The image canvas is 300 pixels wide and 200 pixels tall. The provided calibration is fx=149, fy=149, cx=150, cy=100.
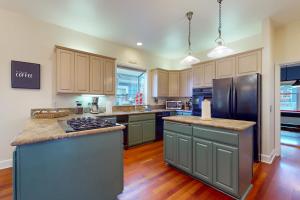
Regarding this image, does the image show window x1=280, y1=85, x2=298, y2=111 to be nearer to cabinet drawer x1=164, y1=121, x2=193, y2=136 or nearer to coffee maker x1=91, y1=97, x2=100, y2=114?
cabinet drawer x1=164, y1=121, x2=193, y2=136

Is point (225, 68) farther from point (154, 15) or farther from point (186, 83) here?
point (154, 15)

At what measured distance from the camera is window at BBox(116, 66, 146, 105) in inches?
181

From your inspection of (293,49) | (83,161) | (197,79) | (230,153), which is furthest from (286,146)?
(83,161)

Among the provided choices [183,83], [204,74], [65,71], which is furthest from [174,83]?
[65,71]

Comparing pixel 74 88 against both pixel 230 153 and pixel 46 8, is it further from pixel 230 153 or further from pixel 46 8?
pixel 230 153

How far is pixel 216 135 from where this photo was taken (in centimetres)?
203

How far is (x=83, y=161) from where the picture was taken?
1.55 meters

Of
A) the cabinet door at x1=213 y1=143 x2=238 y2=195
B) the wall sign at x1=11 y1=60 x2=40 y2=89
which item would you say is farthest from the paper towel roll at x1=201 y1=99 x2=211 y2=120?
the wall sign at x1=11 y1=60 x2=40 y2=89

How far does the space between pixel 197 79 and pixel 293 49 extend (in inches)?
83.0

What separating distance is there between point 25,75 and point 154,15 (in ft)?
9.14

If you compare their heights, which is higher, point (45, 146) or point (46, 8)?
point (46, 8)

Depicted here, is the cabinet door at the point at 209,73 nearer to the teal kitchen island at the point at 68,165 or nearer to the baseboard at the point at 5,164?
the teal kitchen island at the point at 68,165

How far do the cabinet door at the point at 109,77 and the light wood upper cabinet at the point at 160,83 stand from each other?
161 centimetres

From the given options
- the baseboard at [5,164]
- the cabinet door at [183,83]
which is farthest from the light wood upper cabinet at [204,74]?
the baseboard at [5,164]
